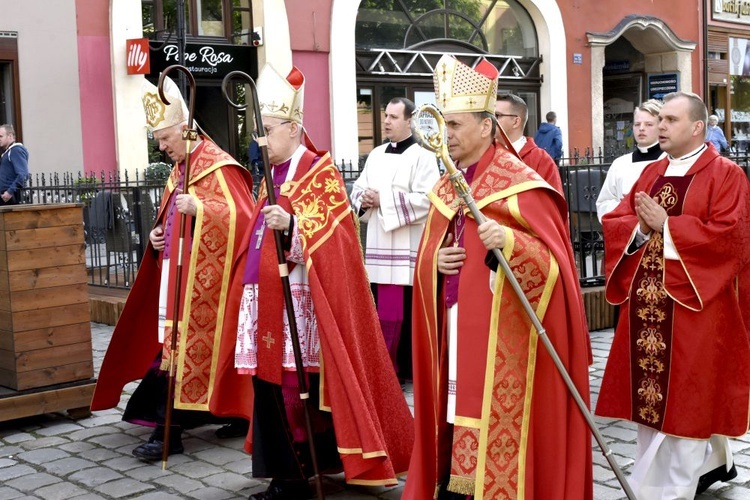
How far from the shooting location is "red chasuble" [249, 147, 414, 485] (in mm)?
4785

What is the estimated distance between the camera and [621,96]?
2683 centimetres

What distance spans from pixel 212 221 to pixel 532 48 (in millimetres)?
18382

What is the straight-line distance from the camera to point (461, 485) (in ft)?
13.3

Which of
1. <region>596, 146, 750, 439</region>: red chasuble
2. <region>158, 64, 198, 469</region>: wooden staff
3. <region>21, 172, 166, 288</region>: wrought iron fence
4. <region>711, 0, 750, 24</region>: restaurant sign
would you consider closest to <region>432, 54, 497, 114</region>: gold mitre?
<region>596, 146, 750, 439</region>: red chasuble

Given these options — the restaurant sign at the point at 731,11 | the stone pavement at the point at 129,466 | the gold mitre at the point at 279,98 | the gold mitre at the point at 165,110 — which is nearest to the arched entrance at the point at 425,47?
the restaurant sign at the point at 731,11

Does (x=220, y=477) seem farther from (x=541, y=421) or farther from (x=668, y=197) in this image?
(x=668, y=197)

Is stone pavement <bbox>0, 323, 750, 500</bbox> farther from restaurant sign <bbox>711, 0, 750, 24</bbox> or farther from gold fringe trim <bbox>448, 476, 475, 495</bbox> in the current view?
restaurant sign <bbox>711, 0, 750, 24</bbox>

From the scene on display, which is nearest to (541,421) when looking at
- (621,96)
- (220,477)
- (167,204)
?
(220,477)

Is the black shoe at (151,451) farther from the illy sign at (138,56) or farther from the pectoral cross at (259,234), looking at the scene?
the illy sign at (138,56)

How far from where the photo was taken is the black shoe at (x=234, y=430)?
20.5 feet

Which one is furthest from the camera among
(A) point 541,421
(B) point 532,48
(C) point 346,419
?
(B) point 532,48

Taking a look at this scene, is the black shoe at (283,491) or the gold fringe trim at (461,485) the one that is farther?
the black shoe at (283,491)

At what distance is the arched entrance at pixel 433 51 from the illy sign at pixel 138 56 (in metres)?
3.98

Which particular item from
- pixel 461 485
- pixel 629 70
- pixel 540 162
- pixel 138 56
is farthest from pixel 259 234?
pixel 629 70
